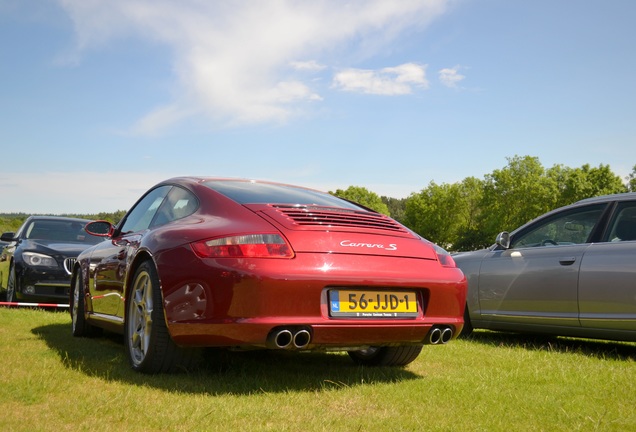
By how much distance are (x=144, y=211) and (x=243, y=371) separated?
184cm

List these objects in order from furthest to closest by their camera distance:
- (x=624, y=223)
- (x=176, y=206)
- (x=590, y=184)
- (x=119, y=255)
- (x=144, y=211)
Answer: (x=590, y=184), (x=624, y=223), (x=144, y=211), (x=119, y=255), (x=176, y=206)

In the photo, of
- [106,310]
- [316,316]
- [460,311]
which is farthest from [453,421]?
[106,310]

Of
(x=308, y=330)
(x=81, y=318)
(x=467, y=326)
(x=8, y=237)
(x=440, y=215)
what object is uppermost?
(x=440, y=215)

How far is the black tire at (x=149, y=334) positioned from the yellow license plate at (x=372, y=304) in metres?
1.07

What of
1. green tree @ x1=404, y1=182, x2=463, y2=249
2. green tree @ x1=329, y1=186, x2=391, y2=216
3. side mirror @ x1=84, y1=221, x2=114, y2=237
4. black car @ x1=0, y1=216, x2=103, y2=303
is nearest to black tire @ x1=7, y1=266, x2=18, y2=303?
black car @ x1=0, y1=216, x2=103, y2=303

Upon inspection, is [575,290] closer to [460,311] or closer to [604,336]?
[604,336]

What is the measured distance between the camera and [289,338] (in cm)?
387

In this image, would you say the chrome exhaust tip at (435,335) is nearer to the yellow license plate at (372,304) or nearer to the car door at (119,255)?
the yellow license plate at (372,304)

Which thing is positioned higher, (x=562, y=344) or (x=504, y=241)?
(x=504, y=241)

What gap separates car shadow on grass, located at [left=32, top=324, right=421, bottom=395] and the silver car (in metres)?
2.31

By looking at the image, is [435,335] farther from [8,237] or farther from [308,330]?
[8,237]

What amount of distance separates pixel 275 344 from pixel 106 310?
233 centimetres

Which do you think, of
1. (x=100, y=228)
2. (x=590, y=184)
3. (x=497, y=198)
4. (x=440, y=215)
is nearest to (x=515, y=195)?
(x=497, y=198)

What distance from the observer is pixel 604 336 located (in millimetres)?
6281
